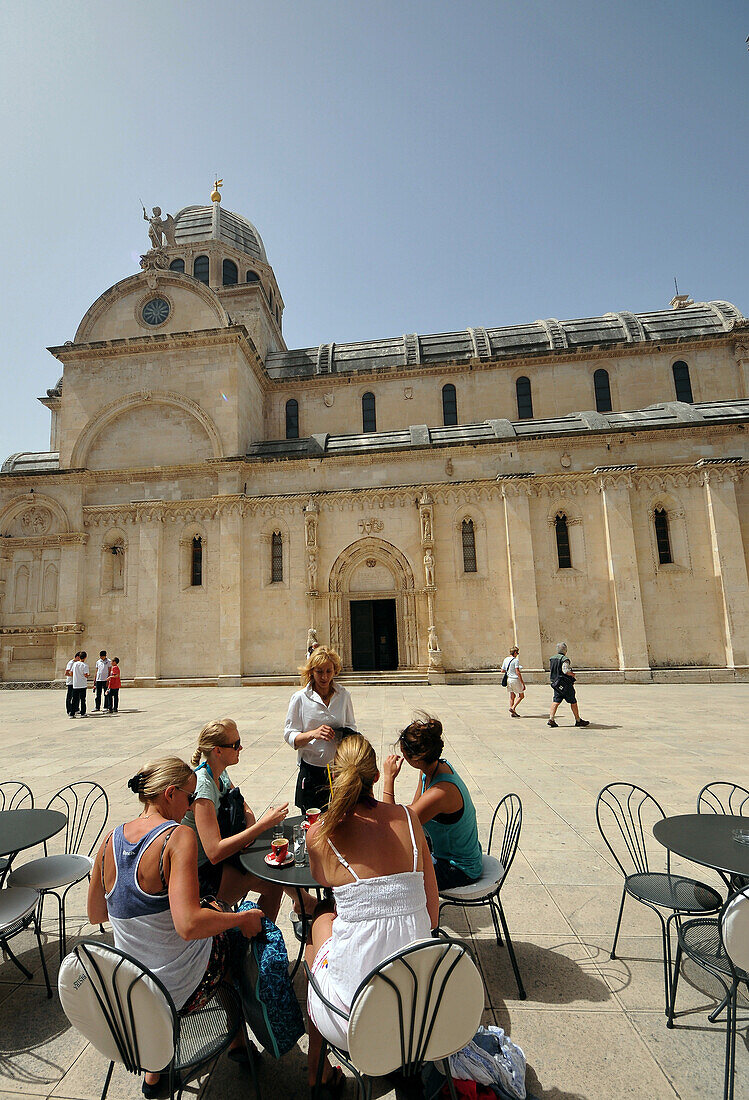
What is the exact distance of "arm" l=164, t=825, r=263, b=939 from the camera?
2.42 metres

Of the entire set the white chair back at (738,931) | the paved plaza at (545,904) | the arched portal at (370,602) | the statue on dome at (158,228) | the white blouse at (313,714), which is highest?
the statue on dome at (158,228)

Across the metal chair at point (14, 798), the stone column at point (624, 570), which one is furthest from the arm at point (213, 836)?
the stone column at point (624, 570)

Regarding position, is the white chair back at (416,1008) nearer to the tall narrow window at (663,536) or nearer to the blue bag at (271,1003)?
the blue bag at (271,1003)

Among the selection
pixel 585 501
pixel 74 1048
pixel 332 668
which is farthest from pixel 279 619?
pixel 74 1048

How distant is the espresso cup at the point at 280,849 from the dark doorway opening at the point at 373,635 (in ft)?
59.6

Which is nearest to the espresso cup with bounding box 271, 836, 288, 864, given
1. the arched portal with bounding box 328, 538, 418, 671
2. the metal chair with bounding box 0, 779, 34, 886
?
the metal chair with bounding box 0, 779, 34, 886

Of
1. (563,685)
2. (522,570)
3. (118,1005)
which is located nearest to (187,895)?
(118,1005)

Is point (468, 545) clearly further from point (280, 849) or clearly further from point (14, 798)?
point (280, 849)

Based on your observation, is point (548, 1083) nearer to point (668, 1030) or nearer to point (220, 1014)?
point (668, 1030)

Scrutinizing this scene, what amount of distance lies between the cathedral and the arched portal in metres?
0.09

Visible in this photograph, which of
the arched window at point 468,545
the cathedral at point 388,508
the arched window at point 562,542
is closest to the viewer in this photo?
the cathedral at point 388,508

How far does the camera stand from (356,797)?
2514 millimetres

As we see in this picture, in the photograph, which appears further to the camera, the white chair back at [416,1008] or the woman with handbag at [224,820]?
the woman with handbag at [224,820]

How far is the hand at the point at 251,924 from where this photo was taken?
2.73m
